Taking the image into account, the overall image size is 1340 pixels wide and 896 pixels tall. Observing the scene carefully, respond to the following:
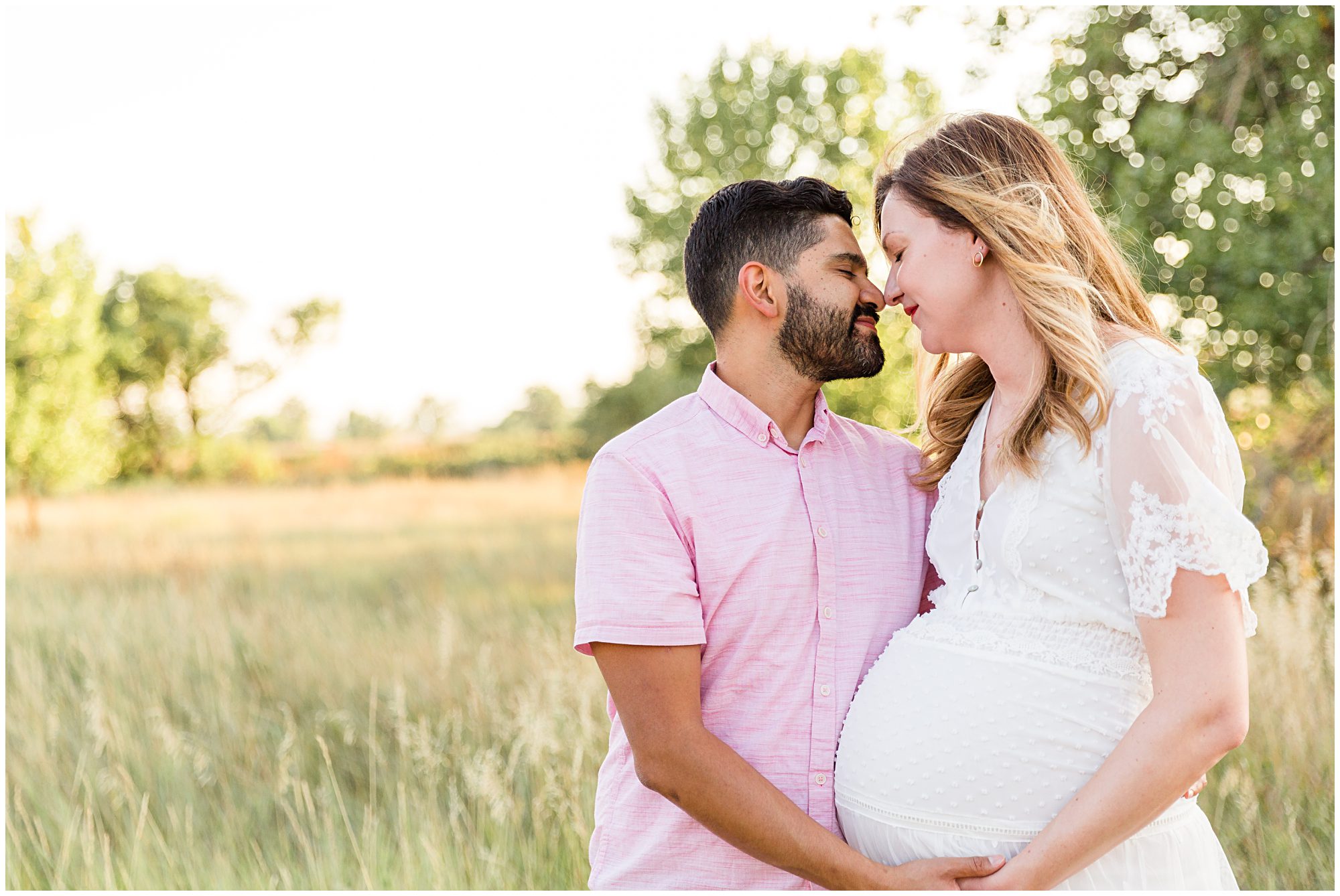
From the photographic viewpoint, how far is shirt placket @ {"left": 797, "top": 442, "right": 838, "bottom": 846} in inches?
85.0

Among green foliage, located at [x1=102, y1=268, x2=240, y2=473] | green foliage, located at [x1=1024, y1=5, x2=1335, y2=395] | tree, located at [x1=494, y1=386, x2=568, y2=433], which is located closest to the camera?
green foliage, located at [x1=1024, y1=5, x2=1335, y2=395]

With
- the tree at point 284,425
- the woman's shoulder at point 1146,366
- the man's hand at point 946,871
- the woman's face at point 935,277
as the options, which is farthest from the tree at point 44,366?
Answer: the tree at point 284,425

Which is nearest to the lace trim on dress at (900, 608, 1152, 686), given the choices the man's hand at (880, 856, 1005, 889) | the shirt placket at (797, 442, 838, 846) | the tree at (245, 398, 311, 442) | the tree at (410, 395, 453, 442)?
the shirt placket at (797, 442, 838, 846)

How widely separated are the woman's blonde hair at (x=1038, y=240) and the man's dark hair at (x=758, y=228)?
0.53ft

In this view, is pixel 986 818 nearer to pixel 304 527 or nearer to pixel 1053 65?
pixel 1053 65

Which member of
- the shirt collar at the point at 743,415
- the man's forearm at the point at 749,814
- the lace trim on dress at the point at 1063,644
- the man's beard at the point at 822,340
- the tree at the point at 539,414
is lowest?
the tree at the point at 539,414

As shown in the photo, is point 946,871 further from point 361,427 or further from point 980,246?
point 361,427

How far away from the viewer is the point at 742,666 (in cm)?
217

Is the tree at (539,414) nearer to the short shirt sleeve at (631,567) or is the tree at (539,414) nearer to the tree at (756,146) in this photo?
the tree at (756,146)

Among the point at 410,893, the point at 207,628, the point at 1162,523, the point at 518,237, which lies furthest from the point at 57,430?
the point at 1162,523

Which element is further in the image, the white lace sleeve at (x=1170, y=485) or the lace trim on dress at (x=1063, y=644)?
the lace trim on dress at (x=1063, y=644)

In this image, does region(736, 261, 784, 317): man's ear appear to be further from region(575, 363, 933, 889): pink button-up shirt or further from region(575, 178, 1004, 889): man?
region(575, 363, 933, 889): pink button-up shirt

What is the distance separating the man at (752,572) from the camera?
6.63 ft

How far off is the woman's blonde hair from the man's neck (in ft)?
1.50
